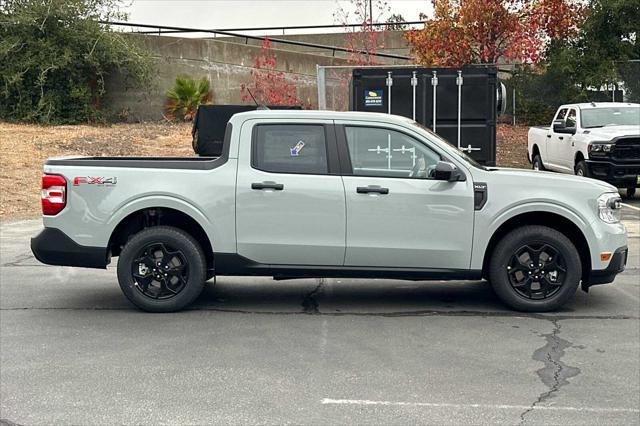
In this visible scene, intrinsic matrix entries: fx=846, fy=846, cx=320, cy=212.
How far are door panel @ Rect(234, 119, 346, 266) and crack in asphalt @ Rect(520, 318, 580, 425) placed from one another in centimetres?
198

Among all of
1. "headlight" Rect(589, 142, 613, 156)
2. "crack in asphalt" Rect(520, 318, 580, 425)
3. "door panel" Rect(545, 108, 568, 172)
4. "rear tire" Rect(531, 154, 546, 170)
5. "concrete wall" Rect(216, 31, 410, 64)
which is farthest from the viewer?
"concrete wall" Rect(216, 31, 410, 64)

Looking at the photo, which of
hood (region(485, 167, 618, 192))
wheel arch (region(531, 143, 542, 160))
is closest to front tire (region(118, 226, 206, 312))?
hood (region(485, 167, 618, 192))

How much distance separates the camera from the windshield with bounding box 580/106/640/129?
1758 cm

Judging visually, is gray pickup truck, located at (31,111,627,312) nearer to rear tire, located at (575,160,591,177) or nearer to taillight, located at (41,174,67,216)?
taillight, located at (41,174,67,216)

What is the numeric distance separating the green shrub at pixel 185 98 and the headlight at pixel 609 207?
19.9 meters

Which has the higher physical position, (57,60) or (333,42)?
(333,42)

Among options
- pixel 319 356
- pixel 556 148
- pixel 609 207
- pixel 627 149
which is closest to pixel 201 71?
pixel 556 148

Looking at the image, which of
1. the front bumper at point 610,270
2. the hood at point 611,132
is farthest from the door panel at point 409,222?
the hood at point 611,132

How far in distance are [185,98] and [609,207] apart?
20244mm

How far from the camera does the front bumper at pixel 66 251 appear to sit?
772 cm

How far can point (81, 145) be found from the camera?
72.5 feet

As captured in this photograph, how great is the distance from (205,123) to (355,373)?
10066 mm

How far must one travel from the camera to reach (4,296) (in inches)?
336

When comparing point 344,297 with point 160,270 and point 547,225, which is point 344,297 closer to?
point 160,270
